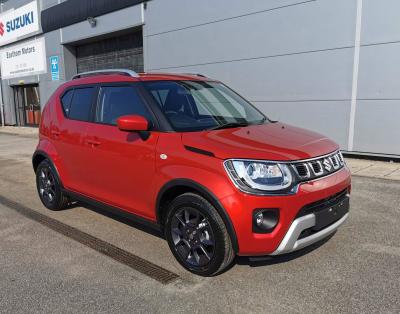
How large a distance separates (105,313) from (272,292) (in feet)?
4.37

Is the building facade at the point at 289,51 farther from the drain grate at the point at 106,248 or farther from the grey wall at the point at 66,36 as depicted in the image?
the drain grate at the point at 106,248

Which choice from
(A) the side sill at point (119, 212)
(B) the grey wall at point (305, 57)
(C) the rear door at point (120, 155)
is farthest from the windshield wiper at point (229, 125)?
(B) the grey wall at point (305, 57)

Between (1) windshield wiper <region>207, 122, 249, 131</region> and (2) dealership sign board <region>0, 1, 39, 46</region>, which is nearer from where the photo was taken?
(1) windshield wiper <region>207, 122, 249, 131</region>

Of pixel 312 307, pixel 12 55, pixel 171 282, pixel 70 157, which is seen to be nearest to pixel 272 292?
pixel 312 307

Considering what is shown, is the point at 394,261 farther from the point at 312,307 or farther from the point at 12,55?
the point at 12,55

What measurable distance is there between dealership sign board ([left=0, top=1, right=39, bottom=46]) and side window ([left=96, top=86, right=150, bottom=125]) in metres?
17.8

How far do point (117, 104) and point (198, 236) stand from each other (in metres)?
1.78

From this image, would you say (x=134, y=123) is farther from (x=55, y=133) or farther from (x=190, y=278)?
(x=55, y=133)

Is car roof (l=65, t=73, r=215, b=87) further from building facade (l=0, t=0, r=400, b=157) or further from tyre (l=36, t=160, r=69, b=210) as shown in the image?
building facade (l=0, t=0, r=400, b=157)

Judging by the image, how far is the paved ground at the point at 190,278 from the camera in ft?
10.0

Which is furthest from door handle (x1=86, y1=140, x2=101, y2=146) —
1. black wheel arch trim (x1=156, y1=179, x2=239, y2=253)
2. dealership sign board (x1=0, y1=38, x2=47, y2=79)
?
dealership sign board (x1=0, y1=38, x2=47, y2=79)

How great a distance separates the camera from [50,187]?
557 centimetres

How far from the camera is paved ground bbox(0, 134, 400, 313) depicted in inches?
120

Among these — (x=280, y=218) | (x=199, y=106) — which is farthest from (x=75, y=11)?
(x=280, y=218)
